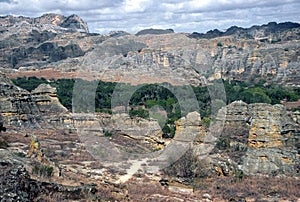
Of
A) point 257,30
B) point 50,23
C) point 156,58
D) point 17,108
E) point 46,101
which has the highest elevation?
point 50,23

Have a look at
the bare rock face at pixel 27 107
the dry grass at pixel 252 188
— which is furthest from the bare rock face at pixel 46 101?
the dry grass at pixel 252 188

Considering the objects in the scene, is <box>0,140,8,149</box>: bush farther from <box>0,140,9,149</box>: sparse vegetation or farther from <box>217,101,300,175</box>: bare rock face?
<box>217,101,300,175</box>: bare rock face

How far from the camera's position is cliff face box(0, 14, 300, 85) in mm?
52500

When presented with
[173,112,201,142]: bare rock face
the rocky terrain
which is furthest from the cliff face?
[173,112,201,142]: bare rock face

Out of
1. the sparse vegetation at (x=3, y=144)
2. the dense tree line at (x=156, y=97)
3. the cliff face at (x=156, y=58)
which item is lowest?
the dense tree line at (x=156, y=97)

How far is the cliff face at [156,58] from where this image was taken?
2067 inches

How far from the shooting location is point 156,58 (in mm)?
61625

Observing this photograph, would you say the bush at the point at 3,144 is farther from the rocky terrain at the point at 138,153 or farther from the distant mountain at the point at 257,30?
the distant mountain at the point at 257,30

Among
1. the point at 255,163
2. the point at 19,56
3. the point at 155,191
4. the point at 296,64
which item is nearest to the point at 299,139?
the point at 255,163

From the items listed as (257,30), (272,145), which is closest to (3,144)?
(272,145)

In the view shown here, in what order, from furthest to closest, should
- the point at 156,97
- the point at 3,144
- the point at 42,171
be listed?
the point at 156,97 < the point at 3,144 < the point at 42,171

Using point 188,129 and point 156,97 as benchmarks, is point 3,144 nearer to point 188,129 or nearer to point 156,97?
point 188,129

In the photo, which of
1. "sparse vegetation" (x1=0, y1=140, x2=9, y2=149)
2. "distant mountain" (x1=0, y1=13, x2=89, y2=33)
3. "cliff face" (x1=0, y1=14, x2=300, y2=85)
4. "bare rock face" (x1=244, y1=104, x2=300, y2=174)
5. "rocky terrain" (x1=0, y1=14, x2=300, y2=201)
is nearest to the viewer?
"rocky terrain" (x1=0, y1=14, x2=300, y2=201)

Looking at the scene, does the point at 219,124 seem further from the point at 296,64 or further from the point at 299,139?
the point at 296,64
